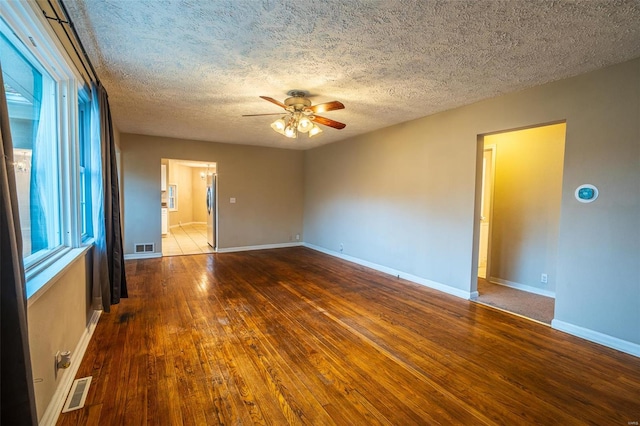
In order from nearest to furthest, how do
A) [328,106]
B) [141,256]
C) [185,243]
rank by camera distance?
[328,106]
[141,256]
[185,243]

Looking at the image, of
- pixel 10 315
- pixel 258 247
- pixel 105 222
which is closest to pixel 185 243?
pixel 258 247

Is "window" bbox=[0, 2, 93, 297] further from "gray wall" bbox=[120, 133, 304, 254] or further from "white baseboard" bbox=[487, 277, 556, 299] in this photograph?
"white baseboard" bbox=[487, 277, 556, 299]

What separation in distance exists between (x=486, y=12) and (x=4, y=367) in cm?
297

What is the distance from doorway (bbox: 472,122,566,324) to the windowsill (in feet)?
13.5

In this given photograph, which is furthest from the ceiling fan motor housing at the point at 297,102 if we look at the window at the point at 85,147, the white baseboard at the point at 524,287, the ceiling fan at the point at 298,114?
the white baseboard at the point at 524,287

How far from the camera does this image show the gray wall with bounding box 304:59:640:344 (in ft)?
8.53

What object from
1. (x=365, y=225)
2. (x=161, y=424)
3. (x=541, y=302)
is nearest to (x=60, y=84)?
(x=161, y=424)

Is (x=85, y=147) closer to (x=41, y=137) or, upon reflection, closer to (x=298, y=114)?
(x=41, y=137)

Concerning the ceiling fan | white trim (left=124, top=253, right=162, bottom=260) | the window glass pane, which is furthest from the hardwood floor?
white trim (left=124, top=253, right=162, bottom=260)

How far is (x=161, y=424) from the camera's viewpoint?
1.72m

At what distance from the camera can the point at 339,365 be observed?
235 cm

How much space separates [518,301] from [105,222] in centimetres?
481

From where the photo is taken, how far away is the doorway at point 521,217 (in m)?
3.95

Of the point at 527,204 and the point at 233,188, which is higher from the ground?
the point at 233,188
